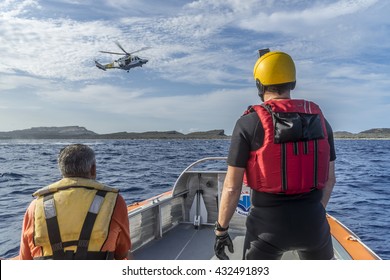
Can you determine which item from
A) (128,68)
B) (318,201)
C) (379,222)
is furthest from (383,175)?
(128,68)

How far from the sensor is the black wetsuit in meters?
2.20

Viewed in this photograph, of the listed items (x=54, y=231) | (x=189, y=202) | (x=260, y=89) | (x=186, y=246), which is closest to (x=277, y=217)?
(x=260, y=89)

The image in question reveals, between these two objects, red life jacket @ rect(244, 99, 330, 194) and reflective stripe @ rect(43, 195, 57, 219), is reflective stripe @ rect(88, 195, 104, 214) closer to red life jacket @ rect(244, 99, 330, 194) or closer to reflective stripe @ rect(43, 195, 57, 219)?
reflective stripe @ rect(43, 195, 57, 219)

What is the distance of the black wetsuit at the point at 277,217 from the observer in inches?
86.5

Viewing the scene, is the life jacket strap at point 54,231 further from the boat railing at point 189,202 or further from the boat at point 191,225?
the boat railing at point 189,202

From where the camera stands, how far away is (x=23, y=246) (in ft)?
7.08

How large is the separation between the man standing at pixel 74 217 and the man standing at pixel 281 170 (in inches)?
29.9

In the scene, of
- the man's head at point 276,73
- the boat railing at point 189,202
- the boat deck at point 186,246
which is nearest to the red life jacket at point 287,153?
the man's head at point 276,73

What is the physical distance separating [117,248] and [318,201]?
1.37 metres

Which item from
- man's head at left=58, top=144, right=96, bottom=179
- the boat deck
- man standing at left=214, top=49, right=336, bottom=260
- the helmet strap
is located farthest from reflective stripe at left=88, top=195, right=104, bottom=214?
the boat deck

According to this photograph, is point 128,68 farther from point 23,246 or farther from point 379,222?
point 23,246

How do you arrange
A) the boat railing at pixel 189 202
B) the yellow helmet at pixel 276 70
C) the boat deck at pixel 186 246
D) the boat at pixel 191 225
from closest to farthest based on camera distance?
the yellow helmet at pixel 276 70, the boat at pixel 191 225, the boat deck at pixel 186 246, the boat railing at pixel 189 202

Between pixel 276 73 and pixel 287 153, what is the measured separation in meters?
0.54

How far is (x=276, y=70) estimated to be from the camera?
2.31 metres
